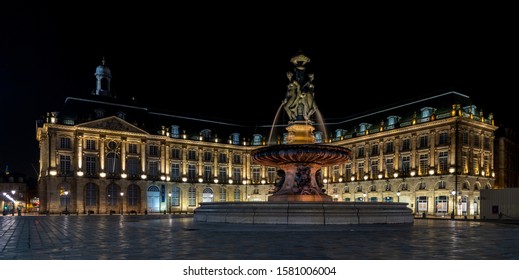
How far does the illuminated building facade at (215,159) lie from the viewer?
6788 centimetres

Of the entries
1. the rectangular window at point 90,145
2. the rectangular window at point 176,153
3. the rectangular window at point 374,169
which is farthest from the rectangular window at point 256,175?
the rectangular window at point 90,145

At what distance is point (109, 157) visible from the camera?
77.1 metres

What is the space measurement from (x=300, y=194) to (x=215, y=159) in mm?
61238

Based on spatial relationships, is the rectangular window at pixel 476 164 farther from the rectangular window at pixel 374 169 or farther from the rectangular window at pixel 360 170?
the rectangular window at pixel 360 170

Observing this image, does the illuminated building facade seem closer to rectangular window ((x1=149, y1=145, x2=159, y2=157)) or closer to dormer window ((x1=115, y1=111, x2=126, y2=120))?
rectangular window ((x1=149, y1=145, x2=159, y2=157))

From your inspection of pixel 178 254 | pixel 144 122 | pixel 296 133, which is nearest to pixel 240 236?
pixel 178 254

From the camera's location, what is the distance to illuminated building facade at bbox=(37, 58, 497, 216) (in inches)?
2672

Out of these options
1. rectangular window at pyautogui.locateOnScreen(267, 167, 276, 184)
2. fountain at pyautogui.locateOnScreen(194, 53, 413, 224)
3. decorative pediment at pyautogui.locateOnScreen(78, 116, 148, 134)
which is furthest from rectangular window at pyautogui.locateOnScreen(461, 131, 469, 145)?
decorative pediment at pyautogui.locateOnScreen(78, 116, 148, 134)

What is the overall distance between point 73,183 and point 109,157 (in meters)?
6.80

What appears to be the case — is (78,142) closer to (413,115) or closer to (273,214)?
(413,115)

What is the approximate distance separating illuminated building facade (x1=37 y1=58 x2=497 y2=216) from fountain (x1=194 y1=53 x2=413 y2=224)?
34.8 metres

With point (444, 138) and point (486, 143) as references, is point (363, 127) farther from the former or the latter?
point (486, 143)

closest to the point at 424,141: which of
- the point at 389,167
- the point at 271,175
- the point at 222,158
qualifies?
the point at 389,167

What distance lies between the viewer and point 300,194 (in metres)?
31.1
